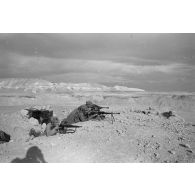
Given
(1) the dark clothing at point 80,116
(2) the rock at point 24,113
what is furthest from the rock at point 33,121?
(1) the dark clothing at point 80,116

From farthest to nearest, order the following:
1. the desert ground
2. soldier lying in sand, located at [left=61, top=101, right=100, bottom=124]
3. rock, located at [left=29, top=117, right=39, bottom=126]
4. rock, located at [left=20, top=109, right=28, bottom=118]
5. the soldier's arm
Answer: rock, located at [left=20, top=109, right=28, bottom=118] < rock, located at [left=29, top=117, right=39, bottom=126] < soldier lying in sand, located at [left=61, top=101, right=100, bottom=124] < the soldier's arm < the desert ground

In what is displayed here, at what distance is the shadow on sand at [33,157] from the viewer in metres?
4.67

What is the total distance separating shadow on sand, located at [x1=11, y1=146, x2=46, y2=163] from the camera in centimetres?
467

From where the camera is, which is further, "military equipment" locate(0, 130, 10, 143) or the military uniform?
the military uniform

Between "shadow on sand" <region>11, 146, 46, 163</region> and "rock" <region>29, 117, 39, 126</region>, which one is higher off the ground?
"rock" <region>29, 117, 39, 126</region>

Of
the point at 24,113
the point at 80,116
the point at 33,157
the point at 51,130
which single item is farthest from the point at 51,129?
the point at 24,113

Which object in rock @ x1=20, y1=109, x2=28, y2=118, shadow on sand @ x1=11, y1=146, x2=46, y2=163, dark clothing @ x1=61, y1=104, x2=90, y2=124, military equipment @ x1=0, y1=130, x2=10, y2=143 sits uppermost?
rock @ x1=20, y1=109, x2=28, y2=118

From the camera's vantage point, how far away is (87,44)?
202 inches

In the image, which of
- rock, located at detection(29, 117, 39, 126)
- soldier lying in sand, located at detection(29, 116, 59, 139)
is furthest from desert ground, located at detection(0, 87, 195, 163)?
soldier lying in sand, located at detection(29, 116, 59, 139)

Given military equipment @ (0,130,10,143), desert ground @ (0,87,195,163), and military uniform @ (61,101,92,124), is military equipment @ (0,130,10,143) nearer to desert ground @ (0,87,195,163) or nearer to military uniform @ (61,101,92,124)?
desert ground @ (0,87,195,163)

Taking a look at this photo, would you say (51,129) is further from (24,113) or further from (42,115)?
(24,113)

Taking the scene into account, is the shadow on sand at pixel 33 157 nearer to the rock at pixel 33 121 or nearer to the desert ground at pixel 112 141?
the desert ground at pixel 112 141

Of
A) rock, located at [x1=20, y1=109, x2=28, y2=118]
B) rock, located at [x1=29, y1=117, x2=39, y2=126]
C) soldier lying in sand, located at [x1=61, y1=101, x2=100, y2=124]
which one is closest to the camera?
soldier lying in sand, located at [x1=61, y1=101, x2=100, y2=124]
